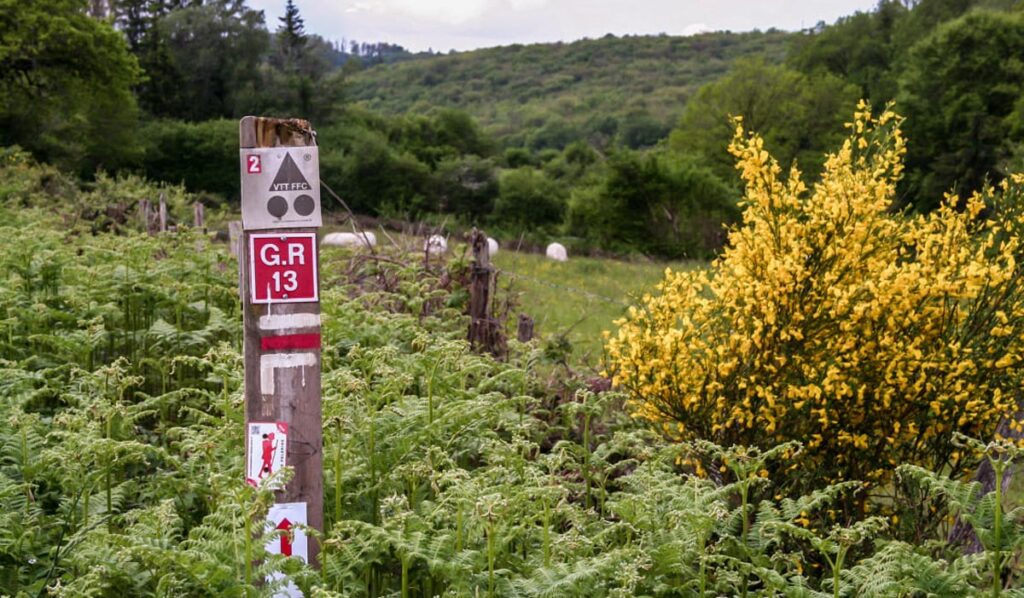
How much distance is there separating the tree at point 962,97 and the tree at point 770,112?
153 inches

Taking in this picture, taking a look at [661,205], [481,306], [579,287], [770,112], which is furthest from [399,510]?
[770,112]

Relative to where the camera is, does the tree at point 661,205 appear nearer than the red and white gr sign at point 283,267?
No

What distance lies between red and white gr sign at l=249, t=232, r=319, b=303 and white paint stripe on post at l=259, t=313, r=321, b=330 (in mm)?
56

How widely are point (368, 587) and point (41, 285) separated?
15.6ft

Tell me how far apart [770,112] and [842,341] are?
44440mm

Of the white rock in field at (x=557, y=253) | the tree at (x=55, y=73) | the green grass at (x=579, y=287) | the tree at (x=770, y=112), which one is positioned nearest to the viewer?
the green grass at (x=579, y=287)

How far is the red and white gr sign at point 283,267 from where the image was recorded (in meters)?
3.37

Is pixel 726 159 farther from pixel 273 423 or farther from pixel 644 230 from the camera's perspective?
pixel 273 423

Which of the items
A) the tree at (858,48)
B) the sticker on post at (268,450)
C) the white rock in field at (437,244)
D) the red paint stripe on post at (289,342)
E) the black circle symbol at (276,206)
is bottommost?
the sticker on post at (268,450)

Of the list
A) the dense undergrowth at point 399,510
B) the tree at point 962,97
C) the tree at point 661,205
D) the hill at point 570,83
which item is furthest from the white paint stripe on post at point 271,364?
the hill at point 570,83

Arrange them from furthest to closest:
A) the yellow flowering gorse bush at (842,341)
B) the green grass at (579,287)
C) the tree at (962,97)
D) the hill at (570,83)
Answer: the hill at (570,83) < the tree at (962,97) < the green grass at (579,287) < the yellow flowering gorse bush at (842,341)

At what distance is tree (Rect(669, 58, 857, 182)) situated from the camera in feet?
152

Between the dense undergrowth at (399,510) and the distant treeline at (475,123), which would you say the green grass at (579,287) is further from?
the dense undergrowth at (399,510)

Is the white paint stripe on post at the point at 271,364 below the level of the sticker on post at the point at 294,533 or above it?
above
